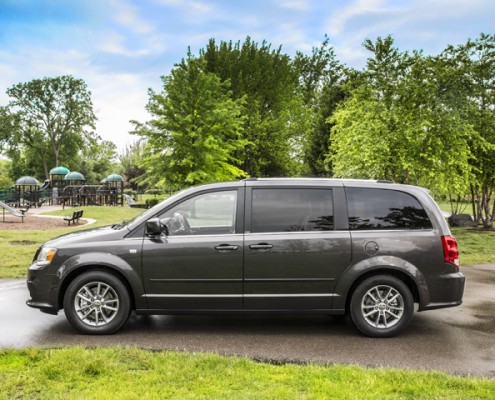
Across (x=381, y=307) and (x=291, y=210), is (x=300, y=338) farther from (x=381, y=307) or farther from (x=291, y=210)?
(x=291, y=210)

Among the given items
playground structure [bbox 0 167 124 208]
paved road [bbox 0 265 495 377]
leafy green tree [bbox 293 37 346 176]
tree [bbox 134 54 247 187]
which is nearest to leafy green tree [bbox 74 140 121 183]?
playground structure [bbox 0 167 124 208]

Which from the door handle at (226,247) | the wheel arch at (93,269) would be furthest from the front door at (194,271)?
the wheel arch at (93,269)

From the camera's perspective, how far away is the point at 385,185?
6.05 meters

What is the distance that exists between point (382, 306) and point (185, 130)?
20.4 meters

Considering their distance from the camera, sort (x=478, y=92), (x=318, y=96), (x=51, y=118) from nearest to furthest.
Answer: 1. (x=478, y=92)
2. (x=318, y=96)
3. (x=51, y=118)

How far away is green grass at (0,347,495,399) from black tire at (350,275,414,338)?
1257mm

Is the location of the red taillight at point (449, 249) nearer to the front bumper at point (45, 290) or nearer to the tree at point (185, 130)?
the front bumper at point (45, 290)

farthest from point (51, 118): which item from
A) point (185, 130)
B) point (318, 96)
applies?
point (185, 130)

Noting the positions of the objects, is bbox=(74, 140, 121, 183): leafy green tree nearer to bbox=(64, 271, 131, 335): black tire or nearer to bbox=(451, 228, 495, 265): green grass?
bbox=(451, 228, 495, 265): green grass

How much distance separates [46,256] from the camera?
576 centimetres

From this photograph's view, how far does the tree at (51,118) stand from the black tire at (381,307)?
222 feet

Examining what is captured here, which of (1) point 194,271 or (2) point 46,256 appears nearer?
(1) point 194,271

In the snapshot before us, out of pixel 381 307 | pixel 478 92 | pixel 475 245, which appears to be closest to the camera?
pixel 381 307

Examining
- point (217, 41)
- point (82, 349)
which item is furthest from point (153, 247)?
point (217, 41)
